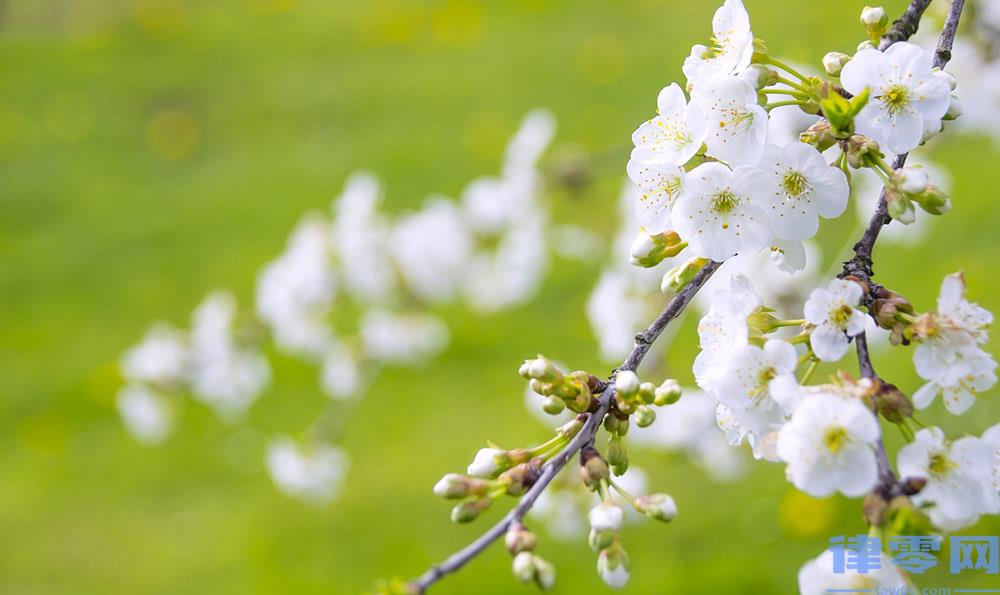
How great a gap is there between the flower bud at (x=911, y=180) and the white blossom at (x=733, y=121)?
0.14m

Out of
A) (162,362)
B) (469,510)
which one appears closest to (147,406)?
(162,362)

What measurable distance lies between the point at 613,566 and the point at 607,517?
76 mm

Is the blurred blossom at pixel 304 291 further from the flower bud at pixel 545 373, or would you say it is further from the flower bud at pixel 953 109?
the flower bud at pixel 953 109

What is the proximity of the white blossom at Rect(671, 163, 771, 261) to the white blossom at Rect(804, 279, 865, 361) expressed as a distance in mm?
99

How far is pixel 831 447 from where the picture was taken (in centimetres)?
88

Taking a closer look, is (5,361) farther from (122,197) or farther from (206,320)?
(206,320)

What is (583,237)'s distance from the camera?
2.79m

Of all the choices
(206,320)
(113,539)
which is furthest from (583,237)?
(113,539)

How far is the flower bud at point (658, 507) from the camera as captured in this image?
107cm

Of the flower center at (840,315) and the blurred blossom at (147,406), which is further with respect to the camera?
the blurred blossom at (147,406)

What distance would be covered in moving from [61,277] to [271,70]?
2406mm

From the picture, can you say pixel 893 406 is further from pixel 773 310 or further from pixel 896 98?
pixel 896 98

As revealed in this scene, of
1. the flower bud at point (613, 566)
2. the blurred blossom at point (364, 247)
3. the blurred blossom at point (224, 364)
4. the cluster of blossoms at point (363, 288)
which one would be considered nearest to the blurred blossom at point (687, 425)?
the cluster of blossoms at point (363, 288)

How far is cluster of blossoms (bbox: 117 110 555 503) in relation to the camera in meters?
2.50
